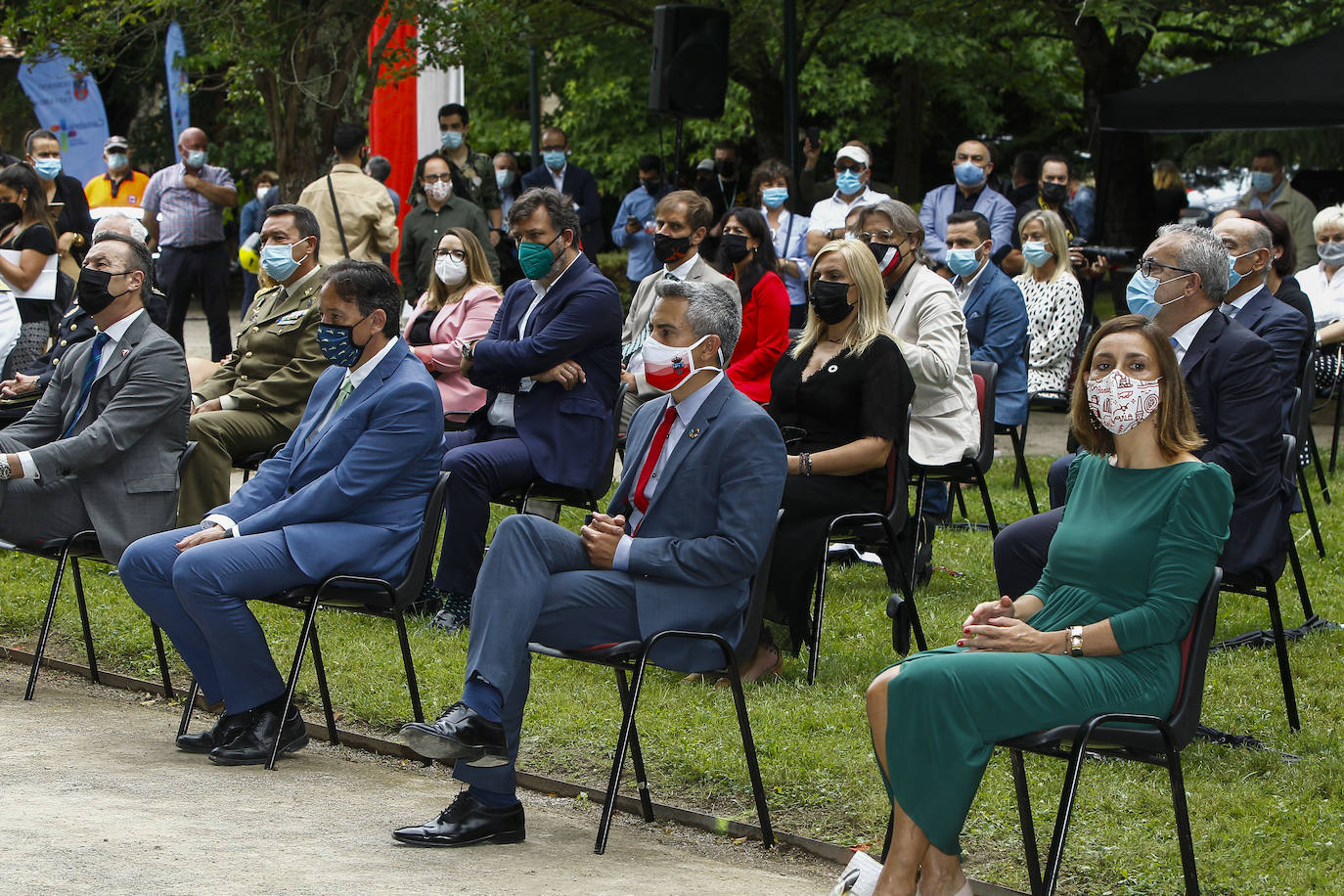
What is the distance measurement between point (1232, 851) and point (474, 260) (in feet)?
17.9

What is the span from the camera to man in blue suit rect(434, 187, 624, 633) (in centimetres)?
723

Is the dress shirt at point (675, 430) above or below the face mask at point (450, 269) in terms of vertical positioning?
below

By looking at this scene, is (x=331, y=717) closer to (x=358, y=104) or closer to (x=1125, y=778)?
(x=1125, y=778)

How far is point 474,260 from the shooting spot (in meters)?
8.77

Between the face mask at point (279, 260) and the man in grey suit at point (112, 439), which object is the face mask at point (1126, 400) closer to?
the man in grey suit at point (112, 439)

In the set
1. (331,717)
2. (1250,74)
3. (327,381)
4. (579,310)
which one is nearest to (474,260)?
(579,310)

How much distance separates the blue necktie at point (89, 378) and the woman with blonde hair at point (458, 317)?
1.97 meters

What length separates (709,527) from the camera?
4949 mm

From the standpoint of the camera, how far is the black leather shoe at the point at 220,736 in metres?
5.54

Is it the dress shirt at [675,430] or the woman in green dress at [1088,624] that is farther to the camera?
the dress shirt at [675,430]

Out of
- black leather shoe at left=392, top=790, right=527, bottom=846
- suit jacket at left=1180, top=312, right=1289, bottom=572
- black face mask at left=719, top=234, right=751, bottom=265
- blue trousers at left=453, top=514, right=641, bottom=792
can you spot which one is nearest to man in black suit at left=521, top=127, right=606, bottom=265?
black face mask at left=719, top=234, right=751, bottom=265

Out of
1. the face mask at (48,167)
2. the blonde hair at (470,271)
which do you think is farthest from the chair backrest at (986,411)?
the face mask at (48,167)

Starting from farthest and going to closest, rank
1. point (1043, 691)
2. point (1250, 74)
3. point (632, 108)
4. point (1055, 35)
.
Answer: point (632, 108), point (1055, 35), point (1250, 74), point (1043, 691)

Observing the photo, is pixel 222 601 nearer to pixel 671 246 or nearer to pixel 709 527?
pixel 709 527
